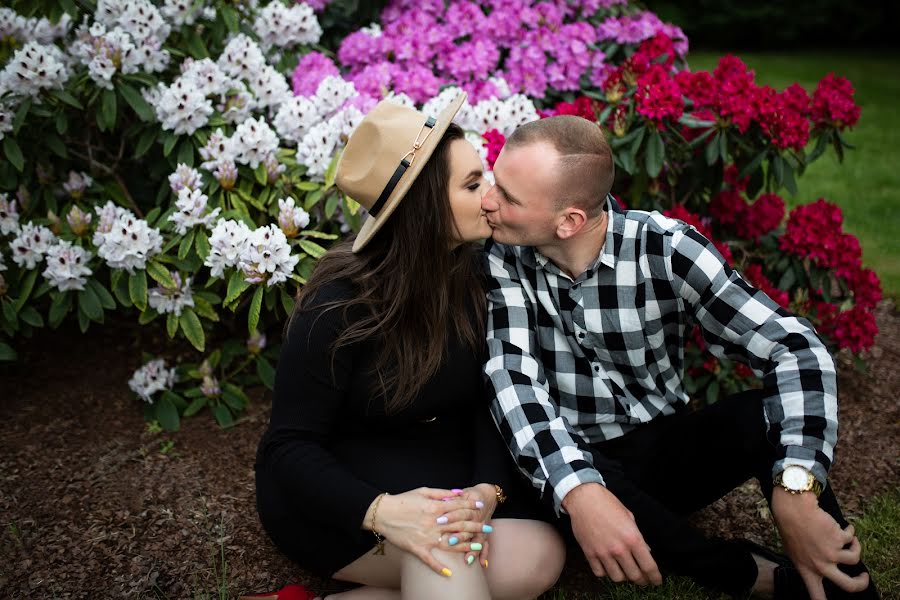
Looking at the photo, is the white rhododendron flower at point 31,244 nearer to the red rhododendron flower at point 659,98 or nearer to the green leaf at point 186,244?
the green leaf at point 186,244

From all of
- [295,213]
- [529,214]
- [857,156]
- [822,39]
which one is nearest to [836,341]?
[529,214]

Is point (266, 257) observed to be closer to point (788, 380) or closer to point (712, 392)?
point (788, 380)

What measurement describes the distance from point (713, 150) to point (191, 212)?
1919 millimetres

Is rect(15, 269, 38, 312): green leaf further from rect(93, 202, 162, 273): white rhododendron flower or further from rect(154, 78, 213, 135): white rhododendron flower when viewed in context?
rect(154, 78, 213, 135): white rhododendron flower

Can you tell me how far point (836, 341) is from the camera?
313 centimetres

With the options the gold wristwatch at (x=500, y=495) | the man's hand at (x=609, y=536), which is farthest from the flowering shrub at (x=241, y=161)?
the man's hand at (x=609, y=536)

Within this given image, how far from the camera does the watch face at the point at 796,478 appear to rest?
5.87 feet

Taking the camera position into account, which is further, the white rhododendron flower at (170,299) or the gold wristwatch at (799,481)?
the white rhododendron flower at (170,299)

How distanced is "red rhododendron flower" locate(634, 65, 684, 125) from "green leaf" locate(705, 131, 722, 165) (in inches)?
7.2

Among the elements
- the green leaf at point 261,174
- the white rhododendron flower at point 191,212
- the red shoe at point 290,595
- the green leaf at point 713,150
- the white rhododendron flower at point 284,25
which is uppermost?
the white rhododendron flower at point 284,25

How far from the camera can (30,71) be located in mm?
2701

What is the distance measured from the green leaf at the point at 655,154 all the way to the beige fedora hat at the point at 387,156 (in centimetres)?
113

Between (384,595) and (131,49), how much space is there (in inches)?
83.1

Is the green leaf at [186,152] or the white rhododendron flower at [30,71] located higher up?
the white rhododendron flower at [30,71]
